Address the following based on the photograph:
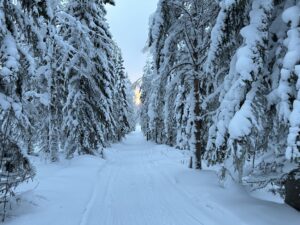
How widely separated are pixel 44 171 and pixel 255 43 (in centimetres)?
1187

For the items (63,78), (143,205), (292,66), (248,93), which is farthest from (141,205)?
(63,78)

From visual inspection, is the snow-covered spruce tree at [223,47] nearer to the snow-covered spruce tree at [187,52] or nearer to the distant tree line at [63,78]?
the distant tree line at [63,78]

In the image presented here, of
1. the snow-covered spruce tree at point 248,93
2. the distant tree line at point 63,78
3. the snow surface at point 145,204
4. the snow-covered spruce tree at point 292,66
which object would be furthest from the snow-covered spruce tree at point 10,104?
the snow-covered spruce tree at point 292,66

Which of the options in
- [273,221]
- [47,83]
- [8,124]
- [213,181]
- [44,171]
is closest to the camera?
[273,221]

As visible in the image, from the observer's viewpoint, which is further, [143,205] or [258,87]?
[143,205]

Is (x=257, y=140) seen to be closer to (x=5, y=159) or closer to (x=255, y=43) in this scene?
(x=255, y=43)

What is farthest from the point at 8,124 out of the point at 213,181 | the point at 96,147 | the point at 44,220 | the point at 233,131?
the point at 96,147

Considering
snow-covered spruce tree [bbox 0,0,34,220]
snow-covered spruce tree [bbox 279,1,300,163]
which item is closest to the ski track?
snow-covered spruce tree [bbox 0,0,34,220]

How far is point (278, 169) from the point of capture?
8.38m

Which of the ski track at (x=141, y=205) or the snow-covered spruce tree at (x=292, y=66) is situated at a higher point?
the snow-covered spruce tree at (x=292, y=66)

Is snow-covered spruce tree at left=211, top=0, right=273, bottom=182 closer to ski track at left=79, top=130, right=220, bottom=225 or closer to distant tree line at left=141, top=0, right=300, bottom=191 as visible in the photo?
distant tree line at left=141, top=0, right=300, bottom=191

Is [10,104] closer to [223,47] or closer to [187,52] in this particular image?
[223,47]

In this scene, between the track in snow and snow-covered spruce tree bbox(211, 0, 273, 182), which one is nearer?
snow-covered spruce tree bbox(211, 0, 273, 182)

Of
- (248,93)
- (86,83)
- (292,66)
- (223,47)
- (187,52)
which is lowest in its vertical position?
(248,93)
